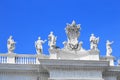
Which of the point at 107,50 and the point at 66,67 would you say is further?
the point at 107,50

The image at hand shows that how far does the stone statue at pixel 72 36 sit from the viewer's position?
3281 cm

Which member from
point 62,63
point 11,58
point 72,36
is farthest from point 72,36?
point 11,58

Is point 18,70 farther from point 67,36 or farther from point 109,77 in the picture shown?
point 109,77

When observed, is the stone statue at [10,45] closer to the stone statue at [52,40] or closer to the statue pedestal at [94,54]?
the stone statue at [52,40]

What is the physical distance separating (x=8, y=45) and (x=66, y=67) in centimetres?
456

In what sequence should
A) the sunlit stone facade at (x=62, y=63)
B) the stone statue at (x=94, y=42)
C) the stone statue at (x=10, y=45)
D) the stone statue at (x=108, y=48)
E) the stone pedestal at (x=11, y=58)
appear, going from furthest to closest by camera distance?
the stone statue at (x=108, y=48) → the stone statue at (x=94, y=42) → the stone statue at (x=10, y=45) → the stone pedestal at (x=11, y=58) → the sunlit stone facade at (x=62, y=63)

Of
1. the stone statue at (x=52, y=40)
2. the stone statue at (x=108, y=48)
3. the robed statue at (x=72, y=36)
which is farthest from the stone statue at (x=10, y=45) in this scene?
the stone statue at (x=108, y=48)

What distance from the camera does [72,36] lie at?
3319 cm

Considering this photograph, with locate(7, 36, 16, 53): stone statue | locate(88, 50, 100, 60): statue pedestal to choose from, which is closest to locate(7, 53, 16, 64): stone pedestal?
locate(7, 36, 16, 53): stone statue

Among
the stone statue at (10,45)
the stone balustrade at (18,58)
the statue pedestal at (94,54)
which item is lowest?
the stone balustrade at (18,58)

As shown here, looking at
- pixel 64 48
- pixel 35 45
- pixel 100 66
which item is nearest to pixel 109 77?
pixel 100 66

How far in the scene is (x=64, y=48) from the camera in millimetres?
32625

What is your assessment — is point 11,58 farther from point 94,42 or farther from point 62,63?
point 94,42

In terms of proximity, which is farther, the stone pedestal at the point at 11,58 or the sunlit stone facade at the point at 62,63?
the stone pedestal at the point at 11,58
